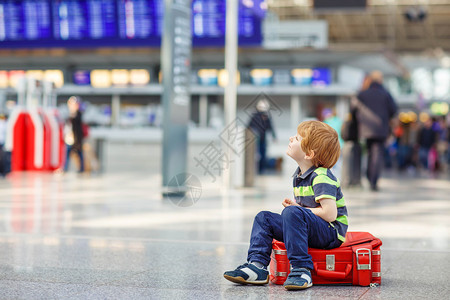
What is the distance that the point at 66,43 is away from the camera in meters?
19.8

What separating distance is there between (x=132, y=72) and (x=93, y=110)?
172 centimetres

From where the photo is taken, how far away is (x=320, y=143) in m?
3.58

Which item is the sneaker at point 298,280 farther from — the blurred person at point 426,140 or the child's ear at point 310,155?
the blurred person at point 426,140

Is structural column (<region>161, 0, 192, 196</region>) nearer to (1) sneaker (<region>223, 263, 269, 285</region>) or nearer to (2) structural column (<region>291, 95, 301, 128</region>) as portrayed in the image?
(1) sneaker (<region>223, 263, 269, 285</region>)

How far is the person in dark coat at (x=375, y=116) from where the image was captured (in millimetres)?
10758

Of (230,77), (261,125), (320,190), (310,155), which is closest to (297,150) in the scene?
(310,155)

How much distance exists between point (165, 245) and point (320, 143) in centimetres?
187

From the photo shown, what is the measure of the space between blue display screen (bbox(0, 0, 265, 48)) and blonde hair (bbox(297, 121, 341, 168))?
14603 millimetres

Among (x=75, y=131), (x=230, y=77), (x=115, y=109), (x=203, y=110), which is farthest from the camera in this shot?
(x=115, y=109)

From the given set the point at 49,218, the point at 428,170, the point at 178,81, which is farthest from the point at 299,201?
the point at 428,170

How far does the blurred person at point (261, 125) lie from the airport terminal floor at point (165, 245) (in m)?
3.86

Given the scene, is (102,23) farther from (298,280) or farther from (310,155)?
(298,280)

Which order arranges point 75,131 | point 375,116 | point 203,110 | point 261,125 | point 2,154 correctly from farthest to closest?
point 203,110, point 75,131, point 261,125, point 2,154, point 375,116

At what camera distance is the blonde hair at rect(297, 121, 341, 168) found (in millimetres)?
3572
